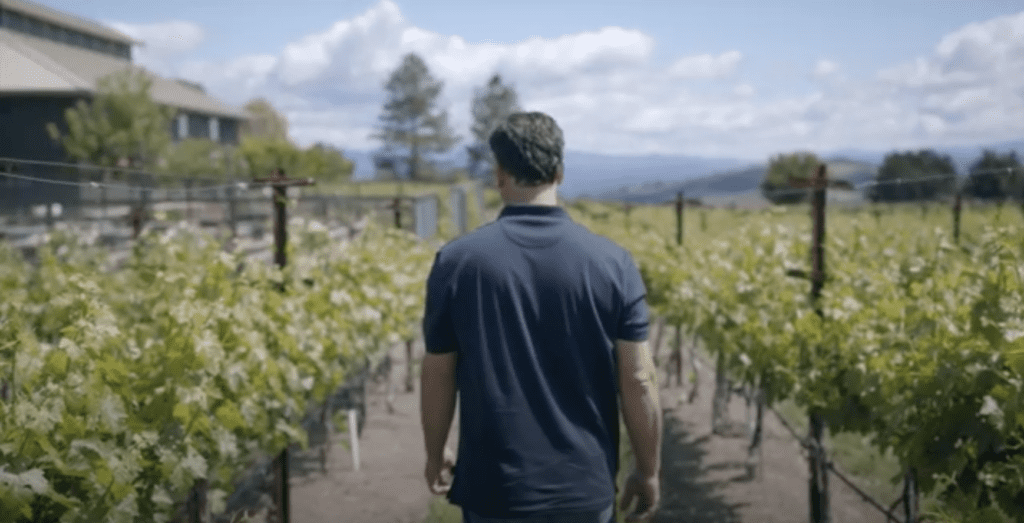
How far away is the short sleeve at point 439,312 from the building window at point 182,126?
156 ft

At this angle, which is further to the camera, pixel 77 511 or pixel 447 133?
pixel 447 133

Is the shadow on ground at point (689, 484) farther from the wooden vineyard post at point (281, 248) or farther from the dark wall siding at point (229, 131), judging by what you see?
the dark wall siding at point (229, 131)

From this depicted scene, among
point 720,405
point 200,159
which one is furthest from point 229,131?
point 720,405

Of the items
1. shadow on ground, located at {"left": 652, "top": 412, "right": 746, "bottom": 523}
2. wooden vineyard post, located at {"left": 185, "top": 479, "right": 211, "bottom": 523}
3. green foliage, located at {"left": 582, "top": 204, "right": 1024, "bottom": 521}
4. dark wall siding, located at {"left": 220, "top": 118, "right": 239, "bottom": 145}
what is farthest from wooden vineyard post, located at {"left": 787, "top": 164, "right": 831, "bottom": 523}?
dark wall siding, located at {"left": 220, "top": 118, "right": 239, "bottom": 145}

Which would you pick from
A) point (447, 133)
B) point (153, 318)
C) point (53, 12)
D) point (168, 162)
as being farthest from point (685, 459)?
point (447, 133)

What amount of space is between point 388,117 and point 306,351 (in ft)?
298

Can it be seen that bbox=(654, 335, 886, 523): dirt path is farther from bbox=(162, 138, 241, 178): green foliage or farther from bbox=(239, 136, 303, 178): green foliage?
bbox=(239, 136, 303, 178): green foliage

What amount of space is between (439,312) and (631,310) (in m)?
0.52

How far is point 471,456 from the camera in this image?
2738 mm

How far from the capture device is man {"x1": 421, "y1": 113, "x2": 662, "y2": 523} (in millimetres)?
2654

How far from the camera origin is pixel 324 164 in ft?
178

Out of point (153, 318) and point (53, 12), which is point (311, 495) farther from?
point (53, 12)

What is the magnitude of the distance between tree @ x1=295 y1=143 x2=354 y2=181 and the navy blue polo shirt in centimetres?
4583

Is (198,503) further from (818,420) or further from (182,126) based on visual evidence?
(182,126)
